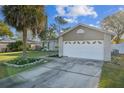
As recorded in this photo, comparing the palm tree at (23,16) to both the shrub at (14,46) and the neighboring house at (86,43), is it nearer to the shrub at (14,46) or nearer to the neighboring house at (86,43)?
the neighboring house at (86,43)

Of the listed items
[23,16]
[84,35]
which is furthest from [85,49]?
[23,16]

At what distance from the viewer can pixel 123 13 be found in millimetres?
26500

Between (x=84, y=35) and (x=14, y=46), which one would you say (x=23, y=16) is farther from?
(x=14, y=46)

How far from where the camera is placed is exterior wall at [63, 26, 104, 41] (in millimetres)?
14465

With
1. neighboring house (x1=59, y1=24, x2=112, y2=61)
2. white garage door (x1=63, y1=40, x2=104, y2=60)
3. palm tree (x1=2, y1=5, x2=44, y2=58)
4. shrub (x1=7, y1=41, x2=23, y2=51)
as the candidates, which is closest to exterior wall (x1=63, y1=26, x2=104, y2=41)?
neighboring house (x1=59, y1=24, x2=112, y2=61)

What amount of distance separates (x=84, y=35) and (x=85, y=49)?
1.42 metres

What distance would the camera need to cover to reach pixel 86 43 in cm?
1521

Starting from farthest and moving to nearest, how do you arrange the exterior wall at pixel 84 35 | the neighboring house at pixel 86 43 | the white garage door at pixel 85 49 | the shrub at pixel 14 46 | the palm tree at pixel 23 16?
the shrub at pixel 14 46 < the exterior wall at pixel 84 35 < the white garage door at pixel 85 49 < the neighboring house at pixel 86 43 < the palm tree at pixel 23 16

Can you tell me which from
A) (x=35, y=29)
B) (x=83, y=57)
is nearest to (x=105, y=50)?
(x=83, y=57)

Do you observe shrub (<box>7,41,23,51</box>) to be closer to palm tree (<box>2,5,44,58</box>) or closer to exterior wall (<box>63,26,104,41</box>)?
exterior wall (<box>63,26,104,41</box>)

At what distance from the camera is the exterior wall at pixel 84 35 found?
14.5 meters

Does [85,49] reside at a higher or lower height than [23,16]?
lower

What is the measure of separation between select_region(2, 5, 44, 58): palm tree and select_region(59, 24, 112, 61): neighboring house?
494cm

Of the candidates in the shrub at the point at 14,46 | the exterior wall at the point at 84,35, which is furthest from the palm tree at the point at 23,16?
the shrub at the point at 14,46
